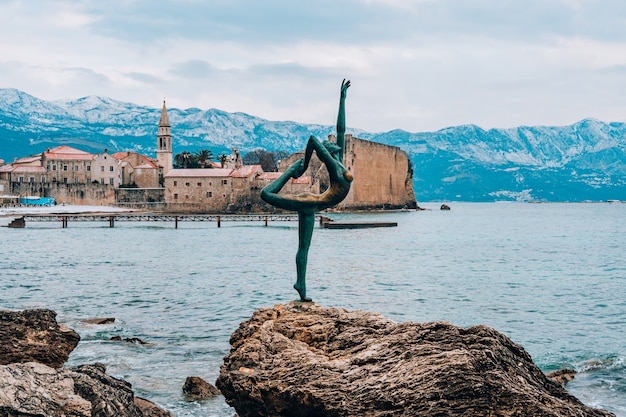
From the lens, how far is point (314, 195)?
313 inches

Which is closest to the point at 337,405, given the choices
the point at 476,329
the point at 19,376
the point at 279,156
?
the point at 476,329

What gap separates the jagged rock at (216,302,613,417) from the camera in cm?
557

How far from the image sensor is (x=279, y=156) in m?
152

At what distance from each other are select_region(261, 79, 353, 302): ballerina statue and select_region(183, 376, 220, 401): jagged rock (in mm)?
2979

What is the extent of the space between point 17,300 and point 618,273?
2202 centimetres

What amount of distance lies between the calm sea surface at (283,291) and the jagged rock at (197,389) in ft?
0.70

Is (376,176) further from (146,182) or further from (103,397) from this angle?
(103,397)

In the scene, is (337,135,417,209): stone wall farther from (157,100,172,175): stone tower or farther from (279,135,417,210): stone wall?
(157,100,172,175): stone tower

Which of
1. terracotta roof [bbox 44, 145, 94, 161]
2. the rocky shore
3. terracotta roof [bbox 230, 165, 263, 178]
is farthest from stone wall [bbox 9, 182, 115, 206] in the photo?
the rocky shore

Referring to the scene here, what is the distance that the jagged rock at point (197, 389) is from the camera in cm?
1021

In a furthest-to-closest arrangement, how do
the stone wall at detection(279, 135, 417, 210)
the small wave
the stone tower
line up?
the stone wall at detection(279, 135, 417, 210) < the stone tower < the small wave

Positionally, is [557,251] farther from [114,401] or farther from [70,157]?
[70,157]

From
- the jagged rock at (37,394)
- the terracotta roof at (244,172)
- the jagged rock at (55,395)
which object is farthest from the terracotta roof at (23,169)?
the jagged rock at (37,394)

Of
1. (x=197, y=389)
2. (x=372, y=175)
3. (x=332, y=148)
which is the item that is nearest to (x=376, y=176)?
(x=372, y=175)
